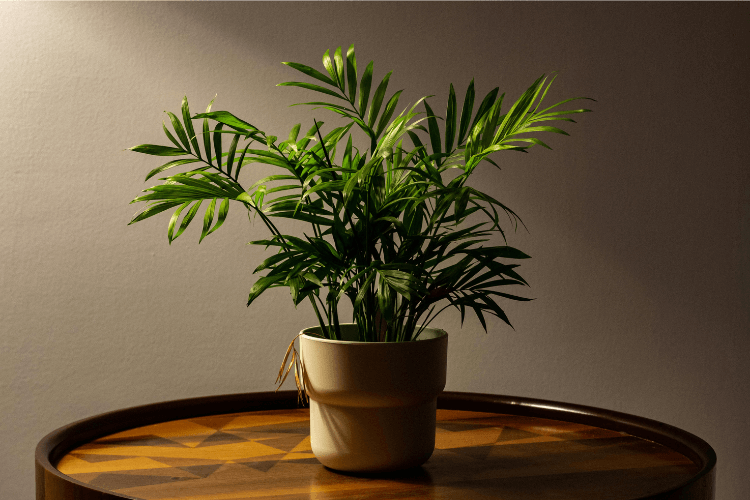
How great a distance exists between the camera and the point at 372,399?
34.9 inches

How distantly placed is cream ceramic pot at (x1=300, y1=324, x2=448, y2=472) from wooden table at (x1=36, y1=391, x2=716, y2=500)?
0.04 m

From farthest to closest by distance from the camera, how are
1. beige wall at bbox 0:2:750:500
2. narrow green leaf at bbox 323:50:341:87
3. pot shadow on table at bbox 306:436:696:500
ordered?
1. beige wall at bbox 0:2:750:500
2. narrow green leaf at bbox 323:50:341:87
3. pot shadow on table at bbox 306:436:696:500

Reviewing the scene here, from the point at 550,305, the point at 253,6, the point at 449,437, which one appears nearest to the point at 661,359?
the point at 550,305

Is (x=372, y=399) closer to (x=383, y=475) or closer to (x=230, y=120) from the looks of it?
(x=383, y=475)

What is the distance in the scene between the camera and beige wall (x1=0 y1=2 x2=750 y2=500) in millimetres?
1748

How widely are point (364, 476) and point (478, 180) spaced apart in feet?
3.51

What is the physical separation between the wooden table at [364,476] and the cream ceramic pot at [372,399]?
0.04 m

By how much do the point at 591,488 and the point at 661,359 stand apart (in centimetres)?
110

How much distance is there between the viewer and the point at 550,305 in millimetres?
1848

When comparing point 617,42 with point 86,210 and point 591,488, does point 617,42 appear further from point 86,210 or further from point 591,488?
point 86,210

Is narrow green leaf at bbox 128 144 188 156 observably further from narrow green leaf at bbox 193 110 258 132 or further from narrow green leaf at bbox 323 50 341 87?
narrow green leaf at bbox 323 50 341 87

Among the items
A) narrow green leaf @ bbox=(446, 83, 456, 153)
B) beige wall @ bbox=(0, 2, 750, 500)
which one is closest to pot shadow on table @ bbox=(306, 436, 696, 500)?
narrow green leaf @ bbox=(446, 83, 456, 153)

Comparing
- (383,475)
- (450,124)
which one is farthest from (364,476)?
(450,124)

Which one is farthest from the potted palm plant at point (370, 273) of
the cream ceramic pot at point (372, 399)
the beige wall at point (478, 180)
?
the beige wall at point (478, 180)
